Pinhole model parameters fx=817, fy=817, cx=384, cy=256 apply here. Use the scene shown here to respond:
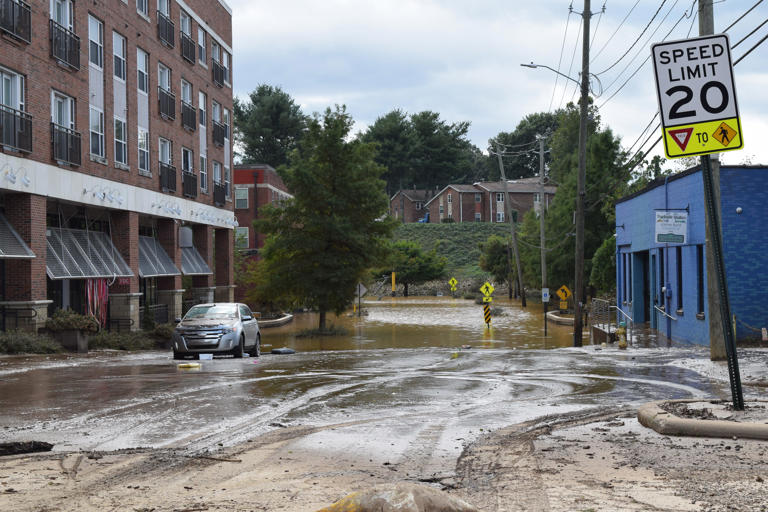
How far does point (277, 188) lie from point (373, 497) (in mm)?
60854

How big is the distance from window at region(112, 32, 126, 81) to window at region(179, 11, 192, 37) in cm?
693

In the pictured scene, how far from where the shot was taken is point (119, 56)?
30.9 metres

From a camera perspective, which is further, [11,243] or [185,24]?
[185,24]

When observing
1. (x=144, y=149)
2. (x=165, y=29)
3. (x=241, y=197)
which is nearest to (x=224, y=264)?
(x=144, y=149)

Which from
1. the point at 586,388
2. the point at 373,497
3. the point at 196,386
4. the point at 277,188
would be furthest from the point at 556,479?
the point at 277,188

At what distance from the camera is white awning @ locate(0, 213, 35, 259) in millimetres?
22406

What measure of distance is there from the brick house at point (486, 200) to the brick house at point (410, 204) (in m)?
8.46

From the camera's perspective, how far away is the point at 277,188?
6456cm

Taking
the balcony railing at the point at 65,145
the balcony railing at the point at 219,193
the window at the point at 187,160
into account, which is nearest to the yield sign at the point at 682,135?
the balcony railing at the point at 65,145

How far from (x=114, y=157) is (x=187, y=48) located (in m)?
9.95

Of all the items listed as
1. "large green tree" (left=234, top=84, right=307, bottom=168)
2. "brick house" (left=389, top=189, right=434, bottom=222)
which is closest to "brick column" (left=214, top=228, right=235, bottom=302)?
"large green tree" (left=234, top=84, right=307, bottom=168)

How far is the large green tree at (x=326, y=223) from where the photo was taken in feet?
132

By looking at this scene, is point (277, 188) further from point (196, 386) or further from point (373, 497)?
point (373, 497)

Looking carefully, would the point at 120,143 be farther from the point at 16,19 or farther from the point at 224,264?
the point at 224,264
